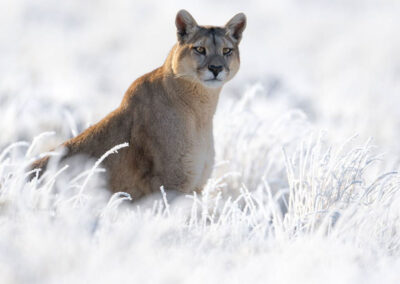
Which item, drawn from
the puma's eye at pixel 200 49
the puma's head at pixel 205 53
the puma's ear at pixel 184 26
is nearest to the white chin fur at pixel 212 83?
the puma's head at pixel 205 53

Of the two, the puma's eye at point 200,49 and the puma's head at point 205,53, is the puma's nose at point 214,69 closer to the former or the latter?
the puma's head at point 205,53

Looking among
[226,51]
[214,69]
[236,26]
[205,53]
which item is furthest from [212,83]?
[236,26]

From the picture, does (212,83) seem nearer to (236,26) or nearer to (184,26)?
(184,26)

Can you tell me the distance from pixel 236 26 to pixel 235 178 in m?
1.72

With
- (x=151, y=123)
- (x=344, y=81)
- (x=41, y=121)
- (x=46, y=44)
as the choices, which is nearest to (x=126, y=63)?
(x=46, y=44)

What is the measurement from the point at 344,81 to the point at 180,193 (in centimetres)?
1062

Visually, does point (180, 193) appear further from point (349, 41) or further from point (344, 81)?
point (349, 41)

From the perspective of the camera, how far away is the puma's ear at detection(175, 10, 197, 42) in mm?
5848

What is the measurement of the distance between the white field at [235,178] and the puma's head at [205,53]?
0.90 meters

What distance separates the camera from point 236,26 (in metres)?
6.11

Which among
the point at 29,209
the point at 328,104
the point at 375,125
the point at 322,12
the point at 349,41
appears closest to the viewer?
the point at 29,209

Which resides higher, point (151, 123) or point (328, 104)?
point (151, 123)

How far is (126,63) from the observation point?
18.3 meters

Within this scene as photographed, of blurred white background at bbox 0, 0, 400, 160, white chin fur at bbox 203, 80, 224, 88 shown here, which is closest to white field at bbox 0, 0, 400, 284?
blurred white background at bbox 0, 0, 400, 160
